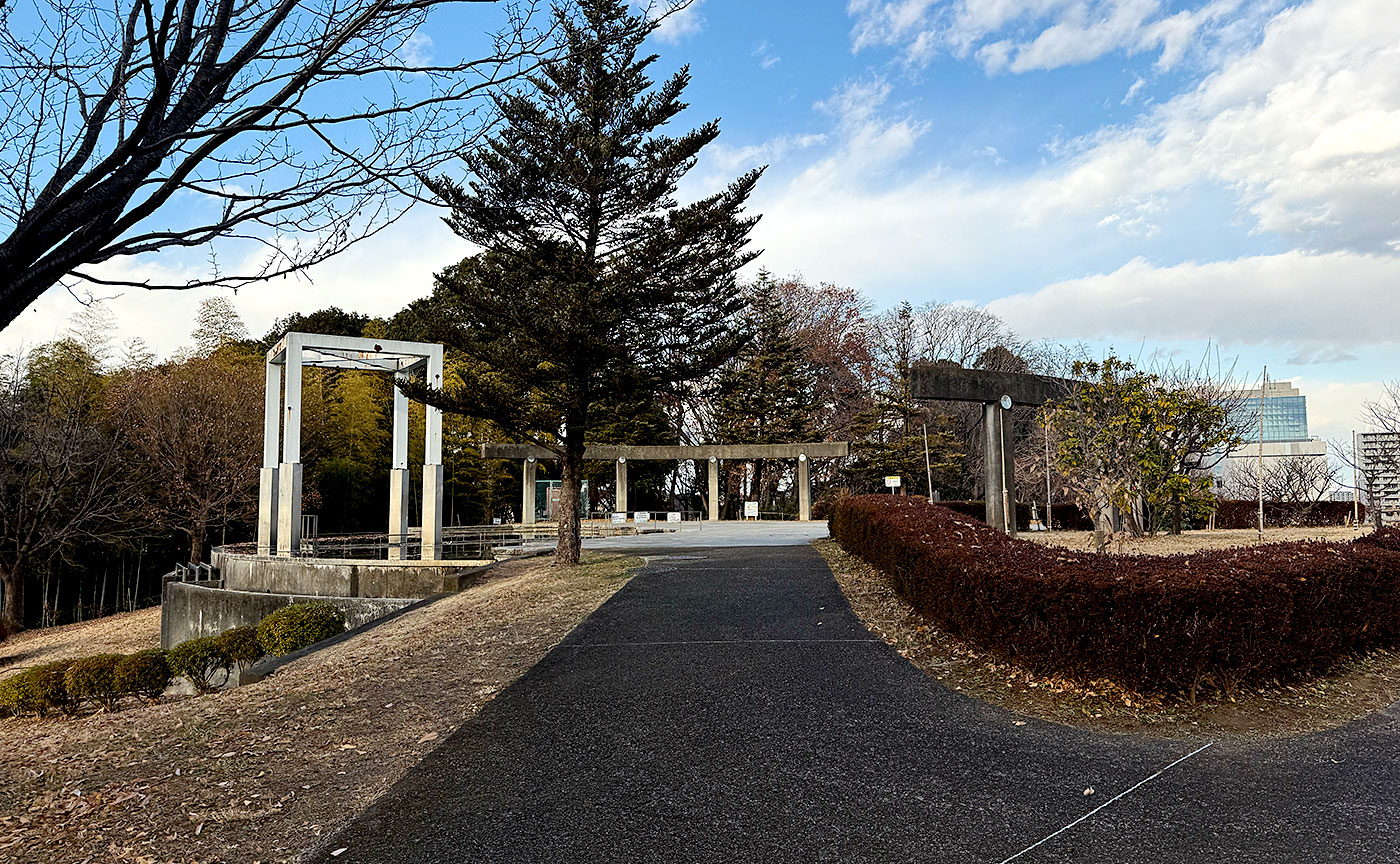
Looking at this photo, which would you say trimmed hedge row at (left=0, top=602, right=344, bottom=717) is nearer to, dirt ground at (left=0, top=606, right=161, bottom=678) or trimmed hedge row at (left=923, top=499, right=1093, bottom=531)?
dirt ground at (left=0, top=606, right=161, bottom=678)

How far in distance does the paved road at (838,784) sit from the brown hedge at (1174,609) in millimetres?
593

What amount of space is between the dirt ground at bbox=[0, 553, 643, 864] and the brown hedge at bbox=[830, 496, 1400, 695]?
355cm

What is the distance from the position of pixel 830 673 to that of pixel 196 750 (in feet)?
13.2

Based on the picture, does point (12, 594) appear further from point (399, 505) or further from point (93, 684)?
point (93, 684)

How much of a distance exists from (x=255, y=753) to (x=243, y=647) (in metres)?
5.58

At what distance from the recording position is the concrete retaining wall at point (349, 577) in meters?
13.3

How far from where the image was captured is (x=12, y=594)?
66.0 feet

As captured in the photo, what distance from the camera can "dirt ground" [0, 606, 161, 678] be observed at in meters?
15.7

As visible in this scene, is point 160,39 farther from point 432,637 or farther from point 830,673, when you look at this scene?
point 432,637

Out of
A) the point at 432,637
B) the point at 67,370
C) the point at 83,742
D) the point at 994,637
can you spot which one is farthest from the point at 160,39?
the point at 67,370

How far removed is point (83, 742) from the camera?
5.41m

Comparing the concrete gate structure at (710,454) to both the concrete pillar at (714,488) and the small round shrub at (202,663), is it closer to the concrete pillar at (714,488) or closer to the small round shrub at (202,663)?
the concrete pillar at (714,488)

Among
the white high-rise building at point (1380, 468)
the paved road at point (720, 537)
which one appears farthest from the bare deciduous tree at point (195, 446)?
the white high-rise building at point (1380, 468)

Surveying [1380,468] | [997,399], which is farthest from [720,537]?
[1380,468]
